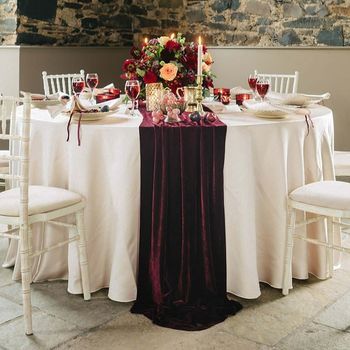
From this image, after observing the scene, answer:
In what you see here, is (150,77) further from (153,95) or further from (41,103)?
(41,103)

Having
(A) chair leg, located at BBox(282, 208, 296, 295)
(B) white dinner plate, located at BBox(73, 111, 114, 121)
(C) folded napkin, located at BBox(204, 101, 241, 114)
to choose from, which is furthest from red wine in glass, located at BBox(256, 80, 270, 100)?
(B) white dinner plate, located at BBox(73, 111, 114, 121)

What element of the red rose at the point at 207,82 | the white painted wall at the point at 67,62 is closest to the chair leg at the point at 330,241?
the red rose at the point at 207,82

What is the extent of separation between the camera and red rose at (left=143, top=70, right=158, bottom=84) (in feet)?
10.4

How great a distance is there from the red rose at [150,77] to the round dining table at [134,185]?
13.4 inches

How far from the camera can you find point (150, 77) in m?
3.16

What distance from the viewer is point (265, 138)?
8.89ft

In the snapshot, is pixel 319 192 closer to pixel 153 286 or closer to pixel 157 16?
pixel 153 286

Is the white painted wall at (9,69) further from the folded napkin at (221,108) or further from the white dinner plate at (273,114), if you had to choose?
the white dinner plate at (273,114)

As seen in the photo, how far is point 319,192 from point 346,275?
726mm

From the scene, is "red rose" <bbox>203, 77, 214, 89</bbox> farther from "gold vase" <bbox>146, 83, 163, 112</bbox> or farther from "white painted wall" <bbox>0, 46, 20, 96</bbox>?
"white painted wall" <bbox>0, 46, 20, 96</bbox>

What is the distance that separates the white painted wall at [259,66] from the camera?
5.42 metres

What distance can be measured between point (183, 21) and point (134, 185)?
4.12m

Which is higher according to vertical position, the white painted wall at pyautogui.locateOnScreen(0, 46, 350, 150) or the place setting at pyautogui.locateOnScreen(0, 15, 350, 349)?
the white painted wall at pyautogui.locateOnScreen(0, 46, 350, 150)

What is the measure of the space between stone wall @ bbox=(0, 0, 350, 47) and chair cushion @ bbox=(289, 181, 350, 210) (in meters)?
2.99
